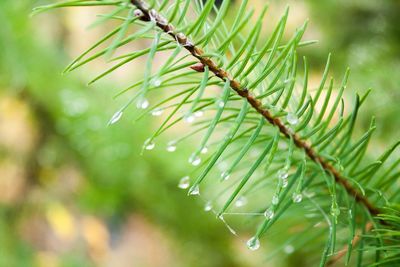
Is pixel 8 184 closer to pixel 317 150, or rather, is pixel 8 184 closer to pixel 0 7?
pixel 0 7

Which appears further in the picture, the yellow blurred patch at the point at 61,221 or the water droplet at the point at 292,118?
the yellow blurred patch at the point at 61,221

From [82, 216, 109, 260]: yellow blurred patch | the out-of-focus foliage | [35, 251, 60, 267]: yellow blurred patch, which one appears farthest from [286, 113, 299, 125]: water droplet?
[82, 216, 109, 260]: yellow blurred patch

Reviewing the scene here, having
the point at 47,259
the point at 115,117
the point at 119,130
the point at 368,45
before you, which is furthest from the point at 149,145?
the point at 47,259

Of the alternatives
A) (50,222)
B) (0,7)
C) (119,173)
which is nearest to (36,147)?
(119,173)

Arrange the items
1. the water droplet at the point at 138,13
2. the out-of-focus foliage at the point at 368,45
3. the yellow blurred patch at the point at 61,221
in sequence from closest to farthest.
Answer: the water droplet at the point at 138,13 → the out-of-focus foliage at the point at 368,45 → the yellow blurred patch at the point at 61,221

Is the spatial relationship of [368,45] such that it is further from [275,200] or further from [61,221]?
[61,221]

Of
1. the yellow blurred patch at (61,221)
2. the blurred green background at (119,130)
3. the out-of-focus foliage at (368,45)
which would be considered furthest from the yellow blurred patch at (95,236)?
the out-of-focus foliage at (368,45)

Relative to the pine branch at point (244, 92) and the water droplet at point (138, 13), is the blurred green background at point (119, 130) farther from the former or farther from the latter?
the water droplet at point (138, 13)

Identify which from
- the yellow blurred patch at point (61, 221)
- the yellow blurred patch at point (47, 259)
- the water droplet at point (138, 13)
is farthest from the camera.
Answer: the yellow blurred patch at point (61, 221)
